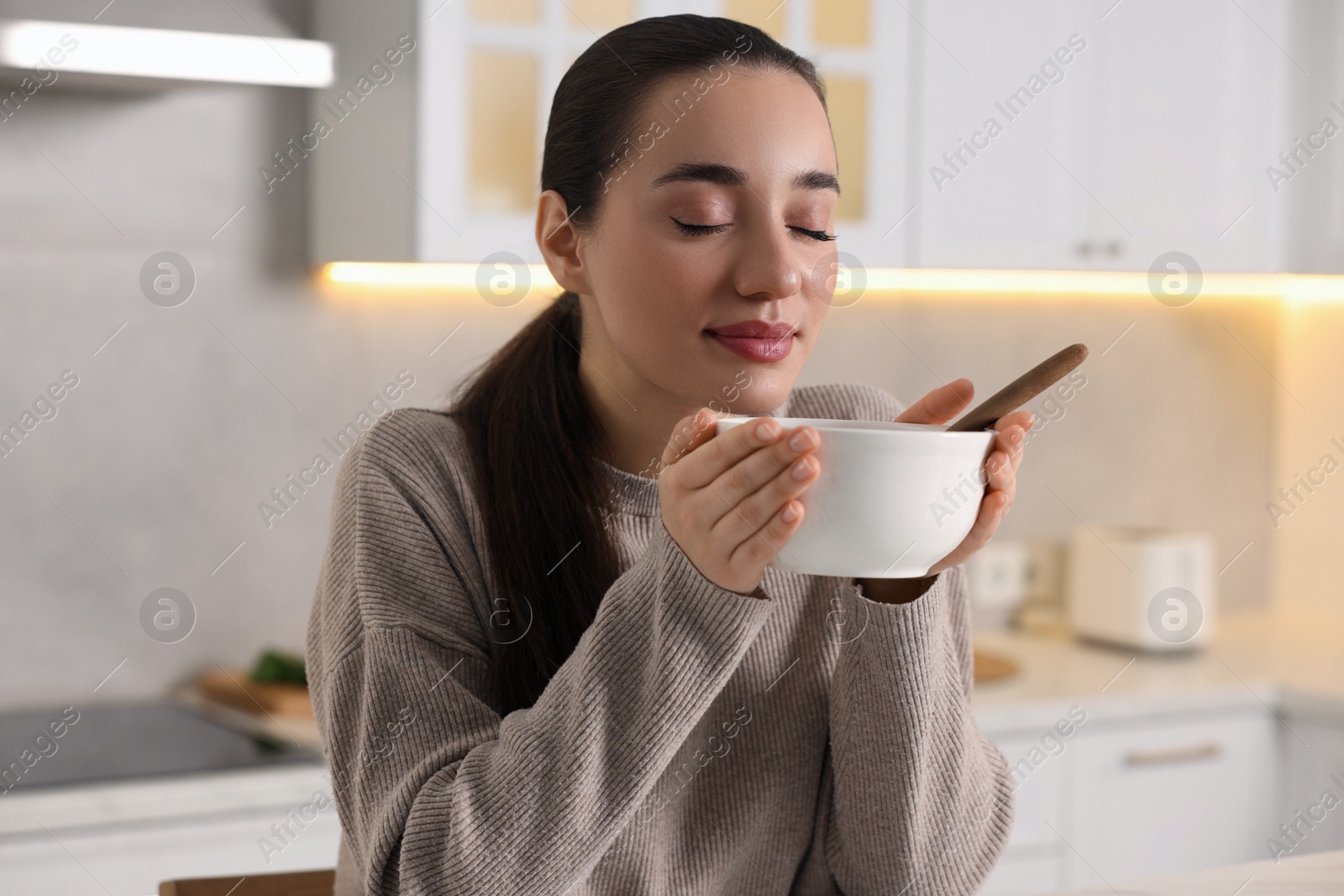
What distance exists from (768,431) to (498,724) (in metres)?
0.36

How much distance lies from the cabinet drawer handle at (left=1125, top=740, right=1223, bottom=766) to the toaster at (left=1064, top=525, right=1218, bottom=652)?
28 centimetres

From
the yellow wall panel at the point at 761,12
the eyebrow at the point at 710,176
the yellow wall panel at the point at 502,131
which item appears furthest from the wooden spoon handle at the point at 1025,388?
the yellow wall panel at the point at 761,12

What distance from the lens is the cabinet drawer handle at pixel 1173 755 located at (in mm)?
2147

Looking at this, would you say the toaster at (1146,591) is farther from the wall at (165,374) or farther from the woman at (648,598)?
the woman at (648,598)

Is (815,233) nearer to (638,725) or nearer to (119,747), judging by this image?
(638,725)

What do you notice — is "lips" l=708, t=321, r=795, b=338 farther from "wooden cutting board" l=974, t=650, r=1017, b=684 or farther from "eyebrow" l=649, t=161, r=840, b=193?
"wooden cutting board" l=974, t=650, r=1017, b=684

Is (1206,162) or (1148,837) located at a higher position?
(1206,162)

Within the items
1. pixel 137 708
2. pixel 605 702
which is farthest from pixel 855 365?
pixel 605 702

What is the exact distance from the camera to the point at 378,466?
1000mm

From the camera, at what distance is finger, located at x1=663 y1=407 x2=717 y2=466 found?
0.73 meters

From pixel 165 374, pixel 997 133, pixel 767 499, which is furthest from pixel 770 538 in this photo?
pixel 997 133

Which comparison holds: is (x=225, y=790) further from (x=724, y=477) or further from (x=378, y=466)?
(x=724, y=477)

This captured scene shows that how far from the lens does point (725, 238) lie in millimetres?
892

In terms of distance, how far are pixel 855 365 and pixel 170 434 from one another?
1264 mm
